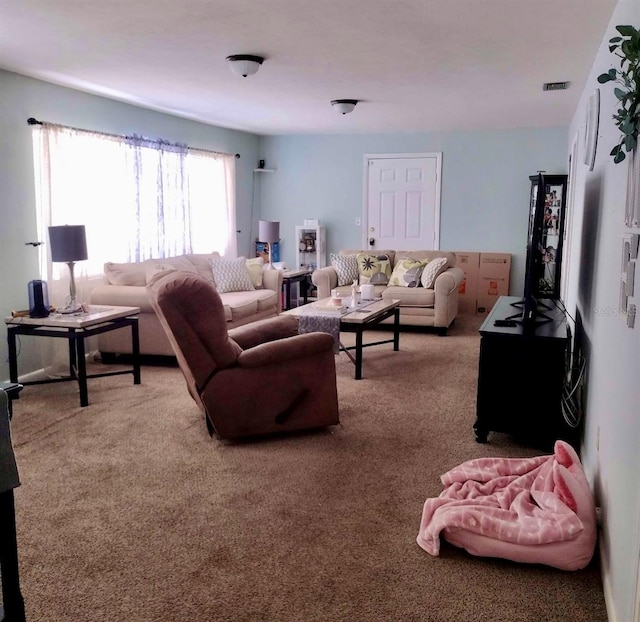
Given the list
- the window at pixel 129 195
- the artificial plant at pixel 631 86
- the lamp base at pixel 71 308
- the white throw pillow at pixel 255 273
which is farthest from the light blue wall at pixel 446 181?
the artificial plant at pixel 631 86

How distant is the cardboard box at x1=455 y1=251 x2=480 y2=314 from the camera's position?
794 cm

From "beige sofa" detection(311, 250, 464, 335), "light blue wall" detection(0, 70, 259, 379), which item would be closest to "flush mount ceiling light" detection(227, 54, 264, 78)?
"light blue wall" detection(0, 70, 259, 379)

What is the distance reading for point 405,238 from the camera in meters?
8.34

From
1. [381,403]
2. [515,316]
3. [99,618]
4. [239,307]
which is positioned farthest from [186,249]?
[99,618]

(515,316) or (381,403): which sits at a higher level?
(515,316)

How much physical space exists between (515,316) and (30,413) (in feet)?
10.5

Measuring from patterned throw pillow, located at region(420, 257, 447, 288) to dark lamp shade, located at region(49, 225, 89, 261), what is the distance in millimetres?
3743

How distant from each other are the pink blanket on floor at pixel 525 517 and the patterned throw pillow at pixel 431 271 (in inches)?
162

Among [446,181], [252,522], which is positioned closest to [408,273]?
[446,181]

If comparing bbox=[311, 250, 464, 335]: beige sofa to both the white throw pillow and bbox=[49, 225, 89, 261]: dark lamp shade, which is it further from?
bbox=[49, 225, 89, 261]: dark lamp shade

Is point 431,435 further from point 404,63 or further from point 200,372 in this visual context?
point 404,63

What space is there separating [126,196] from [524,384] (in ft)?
13.8

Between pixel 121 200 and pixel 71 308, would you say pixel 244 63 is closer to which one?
pixel 71 308

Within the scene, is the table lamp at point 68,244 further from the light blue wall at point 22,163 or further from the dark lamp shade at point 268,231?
the dark lamp shade at point 268,231
